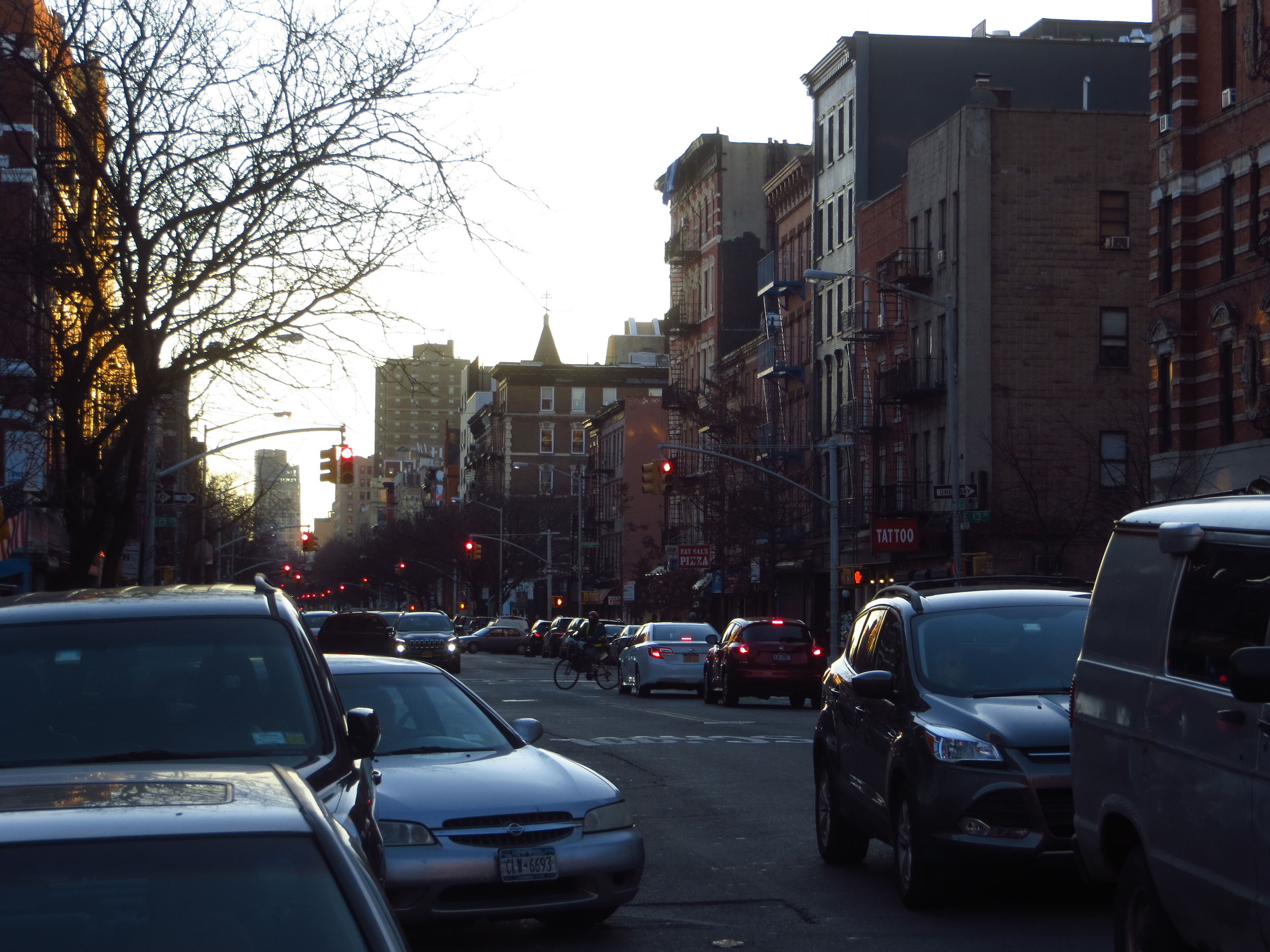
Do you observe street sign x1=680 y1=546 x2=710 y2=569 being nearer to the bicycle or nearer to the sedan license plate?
the bicycle

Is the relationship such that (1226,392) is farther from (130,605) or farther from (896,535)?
(130,605)


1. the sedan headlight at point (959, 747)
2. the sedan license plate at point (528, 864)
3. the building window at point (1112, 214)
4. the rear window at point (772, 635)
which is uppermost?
the building window at point (1112, 214)

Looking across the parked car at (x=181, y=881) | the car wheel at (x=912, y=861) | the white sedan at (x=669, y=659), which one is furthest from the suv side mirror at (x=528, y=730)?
the white sedan at (x=669, y=659)

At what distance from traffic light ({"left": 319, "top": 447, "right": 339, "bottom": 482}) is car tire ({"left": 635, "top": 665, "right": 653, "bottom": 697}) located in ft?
35.9

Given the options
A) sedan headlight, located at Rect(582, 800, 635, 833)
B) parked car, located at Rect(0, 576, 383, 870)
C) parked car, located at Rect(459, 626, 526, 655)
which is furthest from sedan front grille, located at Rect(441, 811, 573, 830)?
parked car, located at Rect(459, 626, 526, 655)

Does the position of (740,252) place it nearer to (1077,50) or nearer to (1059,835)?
(1077,50)

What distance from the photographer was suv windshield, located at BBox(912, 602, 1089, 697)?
998 centimetres

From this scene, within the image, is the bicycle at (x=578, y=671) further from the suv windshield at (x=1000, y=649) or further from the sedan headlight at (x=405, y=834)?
the sedan headlight at (x=405, y=834)

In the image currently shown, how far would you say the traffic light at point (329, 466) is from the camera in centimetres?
4447

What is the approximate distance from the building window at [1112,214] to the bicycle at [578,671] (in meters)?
20.7

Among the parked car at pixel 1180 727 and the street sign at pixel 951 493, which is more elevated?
the street sign at pixel 951 493

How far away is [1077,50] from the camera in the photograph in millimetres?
61281

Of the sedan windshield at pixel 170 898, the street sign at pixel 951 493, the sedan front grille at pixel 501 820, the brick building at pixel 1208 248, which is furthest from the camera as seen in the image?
the street sign at pixel 951 493

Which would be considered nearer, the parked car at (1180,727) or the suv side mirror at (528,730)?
the parked car at (1180,727)
